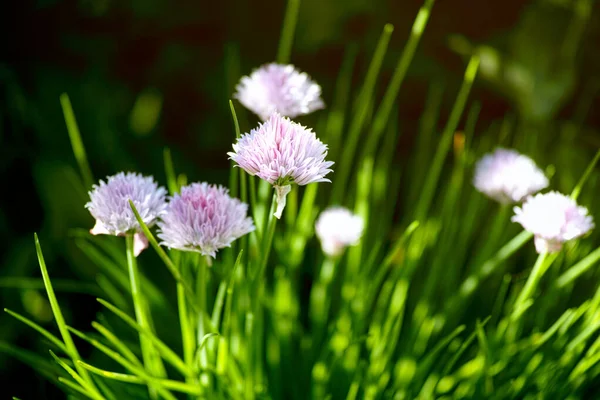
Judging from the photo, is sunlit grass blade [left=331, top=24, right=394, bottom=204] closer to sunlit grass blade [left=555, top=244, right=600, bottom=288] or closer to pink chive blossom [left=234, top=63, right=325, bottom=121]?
pink chive blossom [left=234, top=63, right=325, bottom=121]

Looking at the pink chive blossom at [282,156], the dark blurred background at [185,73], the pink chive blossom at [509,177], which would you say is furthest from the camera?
the dark blurred background at [185,73]

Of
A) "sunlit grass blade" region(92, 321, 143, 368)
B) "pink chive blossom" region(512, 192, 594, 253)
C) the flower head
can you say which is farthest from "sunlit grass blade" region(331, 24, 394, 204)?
"sunlit grass blade" region(92, 321, 143, 368)

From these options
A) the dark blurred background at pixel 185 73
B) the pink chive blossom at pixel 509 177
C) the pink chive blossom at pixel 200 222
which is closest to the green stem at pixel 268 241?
the pink chive blossom at pixel 200 222

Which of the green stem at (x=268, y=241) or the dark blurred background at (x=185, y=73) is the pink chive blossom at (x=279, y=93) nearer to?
the green stem at (x=268, y=241)

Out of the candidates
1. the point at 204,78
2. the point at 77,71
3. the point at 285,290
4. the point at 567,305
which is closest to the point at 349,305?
the point at 285,290

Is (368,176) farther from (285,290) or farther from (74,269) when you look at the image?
(74,269)

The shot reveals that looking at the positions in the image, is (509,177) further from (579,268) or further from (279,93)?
(279,93)

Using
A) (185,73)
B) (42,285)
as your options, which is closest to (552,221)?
(42,285)
